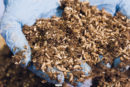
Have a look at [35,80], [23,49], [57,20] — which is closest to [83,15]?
[57,20]

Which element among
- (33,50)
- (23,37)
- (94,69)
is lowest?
(94,69)

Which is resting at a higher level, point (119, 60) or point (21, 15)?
point (21, 15)

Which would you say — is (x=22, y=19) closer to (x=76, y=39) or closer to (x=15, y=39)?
(x=15, y=39)

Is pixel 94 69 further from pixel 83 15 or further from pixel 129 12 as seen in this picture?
pixel 129 12
